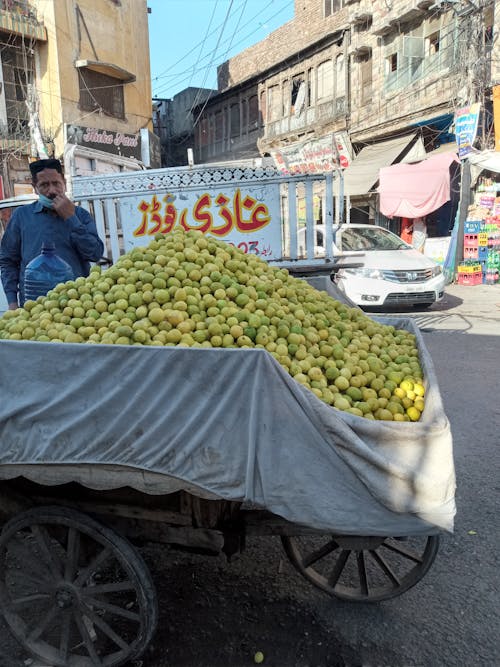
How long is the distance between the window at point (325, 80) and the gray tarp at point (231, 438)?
21.3 meters

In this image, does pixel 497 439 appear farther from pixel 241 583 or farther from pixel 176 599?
pixel 176 599

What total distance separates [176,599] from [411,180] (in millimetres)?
14697

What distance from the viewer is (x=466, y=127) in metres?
13.2

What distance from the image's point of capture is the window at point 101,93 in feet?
58.0

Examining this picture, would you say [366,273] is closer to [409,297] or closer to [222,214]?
[409,297]

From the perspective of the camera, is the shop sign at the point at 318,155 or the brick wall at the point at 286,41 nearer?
the shop sign at the point at 318,155

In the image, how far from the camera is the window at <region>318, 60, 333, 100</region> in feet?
66.5

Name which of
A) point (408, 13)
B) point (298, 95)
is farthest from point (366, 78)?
point (298, 95)

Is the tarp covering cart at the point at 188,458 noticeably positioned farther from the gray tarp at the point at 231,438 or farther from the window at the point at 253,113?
the window at the point at 253,113

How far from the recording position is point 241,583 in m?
2.50

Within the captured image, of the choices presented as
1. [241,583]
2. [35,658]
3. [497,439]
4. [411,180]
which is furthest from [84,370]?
[411,180]

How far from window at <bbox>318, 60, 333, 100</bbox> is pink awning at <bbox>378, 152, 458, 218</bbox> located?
661 centimetres

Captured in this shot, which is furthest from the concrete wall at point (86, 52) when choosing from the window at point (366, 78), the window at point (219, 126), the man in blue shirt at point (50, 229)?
the man in blue shirt at point (50, 229)

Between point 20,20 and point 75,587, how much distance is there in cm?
1883
